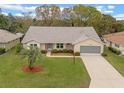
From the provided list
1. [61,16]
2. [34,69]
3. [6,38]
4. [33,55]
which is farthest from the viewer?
[6,38]

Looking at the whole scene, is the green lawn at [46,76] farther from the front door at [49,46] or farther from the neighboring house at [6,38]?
the front door at [49,46]

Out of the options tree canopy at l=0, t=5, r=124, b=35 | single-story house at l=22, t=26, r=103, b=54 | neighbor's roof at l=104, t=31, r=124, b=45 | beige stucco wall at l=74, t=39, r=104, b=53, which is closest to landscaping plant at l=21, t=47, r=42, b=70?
tree canopy at l=0, t=5, r=124, b=35

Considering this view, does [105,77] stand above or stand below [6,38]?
below

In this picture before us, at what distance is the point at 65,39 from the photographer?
19.7 metres

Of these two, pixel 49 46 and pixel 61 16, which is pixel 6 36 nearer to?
pixel 49 46

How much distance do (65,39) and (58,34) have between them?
910 millimetres

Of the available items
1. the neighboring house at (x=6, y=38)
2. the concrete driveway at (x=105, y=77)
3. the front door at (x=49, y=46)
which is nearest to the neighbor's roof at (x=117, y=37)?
the front door at (x=49, y=46)

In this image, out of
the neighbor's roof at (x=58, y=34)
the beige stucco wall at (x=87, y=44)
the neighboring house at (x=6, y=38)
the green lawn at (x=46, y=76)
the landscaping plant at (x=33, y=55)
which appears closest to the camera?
the green lawn at (x=46, y=76)

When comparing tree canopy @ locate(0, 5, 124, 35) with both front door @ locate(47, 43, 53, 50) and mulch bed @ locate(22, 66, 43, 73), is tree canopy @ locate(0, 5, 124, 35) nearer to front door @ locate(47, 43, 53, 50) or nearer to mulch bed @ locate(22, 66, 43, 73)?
front door @ locate(47, 43, 53, 50)

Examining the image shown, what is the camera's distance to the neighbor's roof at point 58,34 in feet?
64.1

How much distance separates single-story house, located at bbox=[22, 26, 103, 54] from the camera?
1888 centimetres

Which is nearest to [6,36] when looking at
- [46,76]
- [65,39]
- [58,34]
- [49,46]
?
[49,46]

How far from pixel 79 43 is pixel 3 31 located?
688 cm
